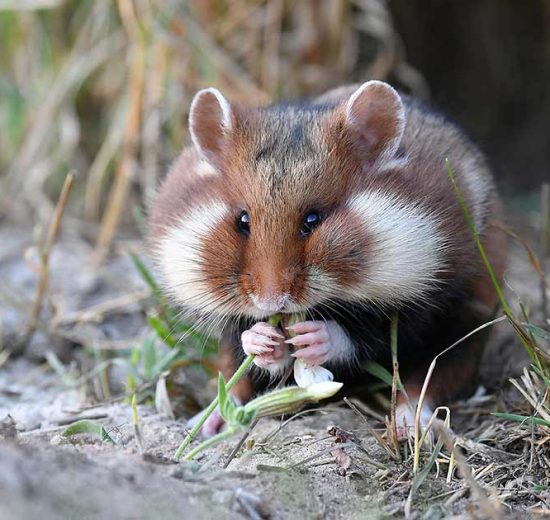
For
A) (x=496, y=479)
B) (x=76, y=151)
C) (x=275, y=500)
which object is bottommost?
(x=496, y=479)

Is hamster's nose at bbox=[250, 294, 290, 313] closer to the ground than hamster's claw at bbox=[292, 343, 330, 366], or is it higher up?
higher up

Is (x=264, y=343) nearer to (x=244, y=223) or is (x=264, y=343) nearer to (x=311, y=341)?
(x=311, y=341)

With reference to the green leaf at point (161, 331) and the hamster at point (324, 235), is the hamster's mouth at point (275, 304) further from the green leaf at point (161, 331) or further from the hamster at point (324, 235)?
the green leaf at point (161, 331)

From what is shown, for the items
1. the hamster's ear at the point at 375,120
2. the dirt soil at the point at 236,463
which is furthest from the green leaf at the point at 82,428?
the hamster's ear at the point at 375,120

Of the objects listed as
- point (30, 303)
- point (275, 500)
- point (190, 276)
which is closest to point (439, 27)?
point (30, 303)

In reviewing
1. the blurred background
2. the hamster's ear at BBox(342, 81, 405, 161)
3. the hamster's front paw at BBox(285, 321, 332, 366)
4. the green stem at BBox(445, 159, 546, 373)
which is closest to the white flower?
the hamster's front paw at BBox(285, 321, 332, 366)

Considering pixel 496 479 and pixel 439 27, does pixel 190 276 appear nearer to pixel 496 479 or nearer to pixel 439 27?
pixel 496 479

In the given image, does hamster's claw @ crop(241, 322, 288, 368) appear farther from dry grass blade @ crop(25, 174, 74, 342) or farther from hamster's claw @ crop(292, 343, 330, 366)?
dry grass blade @ crop(25, 174, 74, 342)

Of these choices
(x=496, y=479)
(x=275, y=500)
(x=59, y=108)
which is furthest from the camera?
(x=59, y=108)
